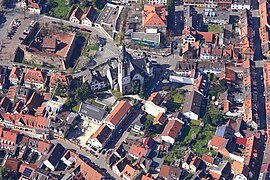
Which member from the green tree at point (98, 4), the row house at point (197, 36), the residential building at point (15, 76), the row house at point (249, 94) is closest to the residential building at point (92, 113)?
the residential building at point (15, 76)

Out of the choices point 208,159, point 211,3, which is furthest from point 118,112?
point 211,3

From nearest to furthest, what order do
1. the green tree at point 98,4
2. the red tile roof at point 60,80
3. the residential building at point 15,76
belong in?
the red tile roof at point 60,80
the residential building at point 15,76
the green tree at point 98,4

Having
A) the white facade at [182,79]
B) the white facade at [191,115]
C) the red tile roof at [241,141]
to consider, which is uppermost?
the white facade at [182,79]

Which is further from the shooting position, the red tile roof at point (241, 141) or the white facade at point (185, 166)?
the red tile roof at point (241, 141)

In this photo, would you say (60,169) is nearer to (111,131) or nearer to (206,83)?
(111,131)

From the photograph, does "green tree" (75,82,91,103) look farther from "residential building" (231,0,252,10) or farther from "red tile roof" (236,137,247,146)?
"residential building" (231,0,252,10)

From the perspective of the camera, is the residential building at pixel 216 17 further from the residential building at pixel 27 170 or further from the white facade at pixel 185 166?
the residential building at pixel 27 170

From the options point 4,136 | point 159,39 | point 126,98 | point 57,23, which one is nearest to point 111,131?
point 126,98

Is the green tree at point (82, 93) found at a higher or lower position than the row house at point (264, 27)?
lower
